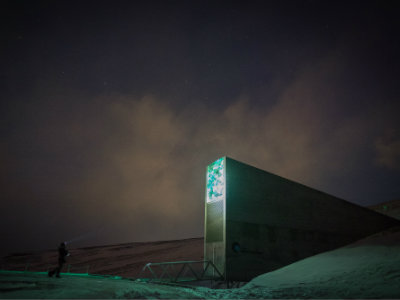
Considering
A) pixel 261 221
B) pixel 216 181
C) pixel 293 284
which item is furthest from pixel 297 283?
pixel 216 181

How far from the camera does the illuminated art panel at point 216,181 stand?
16.8m

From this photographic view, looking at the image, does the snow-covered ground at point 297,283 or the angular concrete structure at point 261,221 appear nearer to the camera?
the snow-covered ground at point 297,283

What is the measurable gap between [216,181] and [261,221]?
432 cm

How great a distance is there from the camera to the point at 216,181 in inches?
691

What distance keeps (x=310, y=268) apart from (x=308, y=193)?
7036 millimetres

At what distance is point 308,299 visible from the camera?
349 inches

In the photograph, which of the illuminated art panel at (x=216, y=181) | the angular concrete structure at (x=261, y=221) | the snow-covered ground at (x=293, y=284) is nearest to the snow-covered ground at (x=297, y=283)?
the snow-covered ground at (x=293, y=284)

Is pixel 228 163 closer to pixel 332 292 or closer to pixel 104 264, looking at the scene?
pixel 332 292

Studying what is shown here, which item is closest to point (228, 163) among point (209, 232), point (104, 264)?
point (209, 232)

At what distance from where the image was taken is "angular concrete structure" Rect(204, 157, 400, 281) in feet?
52.4

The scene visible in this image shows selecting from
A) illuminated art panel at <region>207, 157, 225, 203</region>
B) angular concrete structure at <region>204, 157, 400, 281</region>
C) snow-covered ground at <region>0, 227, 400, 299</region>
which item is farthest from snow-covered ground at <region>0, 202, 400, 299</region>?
illuminated art panel at <region>207, 157, 225, 203</region>

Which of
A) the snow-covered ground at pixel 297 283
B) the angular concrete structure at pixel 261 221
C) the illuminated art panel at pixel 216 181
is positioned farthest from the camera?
the illuminated art panel at pixel 216 181

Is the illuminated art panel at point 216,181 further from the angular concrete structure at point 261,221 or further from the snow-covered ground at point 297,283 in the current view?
the snow-covered ground at point 297,283

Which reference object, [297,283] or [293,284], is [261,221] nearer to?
[297,283]
